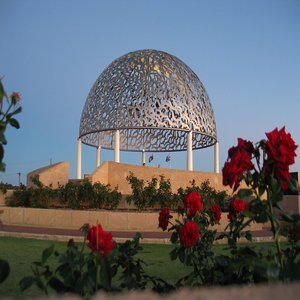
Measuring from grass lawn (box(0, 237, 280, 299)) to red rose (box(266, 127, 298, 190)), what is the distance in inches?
96.2

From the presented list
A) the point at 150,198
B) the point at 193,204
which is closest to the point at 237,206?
the point at 193,204

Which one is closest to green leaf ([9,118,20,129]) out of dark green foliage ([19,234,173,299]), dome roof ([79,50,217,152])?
dark green foliage ([19,234,173,299])

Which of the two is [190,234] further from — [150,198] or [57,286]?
[150,198]

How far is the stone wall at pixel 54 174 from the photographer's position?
17.0 meters

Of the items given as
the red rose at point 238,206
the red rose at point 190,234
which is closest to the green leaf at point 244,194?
the red rose at point 190,234

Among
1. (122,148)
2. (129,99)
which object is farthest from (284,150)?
(122,148)

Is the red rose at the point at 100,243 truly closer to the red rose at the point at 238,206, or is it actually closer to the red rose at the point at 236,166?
the red rose at the point at 236,166

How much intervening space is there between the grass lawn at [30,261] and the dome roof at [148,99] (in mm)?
14684

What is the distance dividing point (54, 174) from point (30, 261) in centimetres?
1164

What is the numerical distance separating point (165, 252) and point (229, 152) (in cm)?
554

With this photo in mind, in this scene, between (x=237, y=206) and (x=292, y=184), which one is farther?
(x=237, y=206)

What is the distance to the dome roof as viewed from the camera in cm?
2291

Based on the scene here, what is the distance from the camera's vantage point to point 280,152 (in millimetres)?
1978

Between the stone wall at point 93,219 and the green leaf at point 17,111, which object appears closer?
the green leaf at point 17,111
